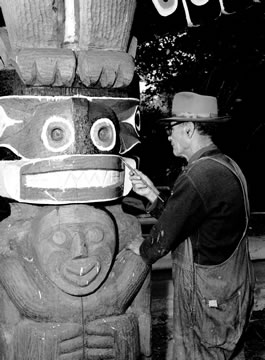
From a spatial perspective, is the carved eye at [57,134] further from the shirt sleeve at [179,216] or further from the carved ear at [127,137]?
the shirt sleeve at [179,216]

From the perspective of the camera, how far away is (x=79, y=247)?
2.12 m

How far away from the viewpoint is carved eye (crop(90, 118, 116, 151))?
222cm

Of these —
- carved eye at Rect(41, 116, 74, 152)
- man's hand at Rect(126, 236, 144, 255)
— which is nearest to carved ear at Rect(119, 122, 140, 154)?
carved eye at Rect(41, 116, 74, 152)

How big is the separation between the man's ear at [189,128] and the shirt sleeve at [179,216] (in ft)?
0.84

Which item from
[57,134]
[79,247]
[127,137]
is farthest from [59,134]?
[79,247]

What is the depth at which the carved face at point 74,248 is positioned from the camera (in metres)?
2.13

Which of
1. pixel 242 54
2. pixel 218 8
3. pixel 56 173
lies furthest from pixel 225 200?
pixel 242 54

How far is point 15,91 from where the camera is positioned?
2.23m

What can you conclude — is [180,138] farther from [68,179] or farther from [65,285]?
[65,285]

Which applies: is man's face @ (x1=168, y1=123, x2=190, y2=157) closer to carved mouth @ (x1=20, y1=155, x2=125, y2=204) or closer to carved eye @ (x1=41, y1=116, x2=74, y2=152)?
carved mouth @ (x1=20, y1=155, x2=125, y2=204)

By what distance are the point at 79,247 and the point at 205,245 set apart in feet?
1.64

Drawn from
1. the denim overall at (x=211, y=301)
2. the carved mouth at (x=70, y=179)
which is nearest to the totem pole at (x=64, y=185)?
the carved mouth at (x=70, y=179)

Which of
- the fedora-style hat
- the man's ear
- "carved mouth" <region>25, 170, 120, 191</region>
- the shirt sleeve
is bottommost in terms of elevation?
the shirt sleeve

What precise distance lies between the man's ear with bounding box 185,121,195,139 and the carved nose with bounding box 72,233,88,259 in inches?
25.2
